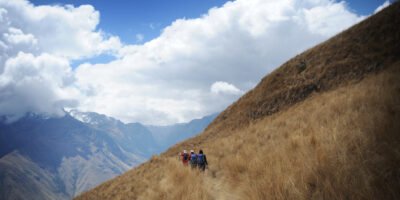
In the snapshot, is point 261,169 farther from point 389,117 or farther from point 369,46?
point 369,46

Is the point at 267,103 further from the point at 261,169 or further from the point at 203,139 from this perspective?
the point at 261,169

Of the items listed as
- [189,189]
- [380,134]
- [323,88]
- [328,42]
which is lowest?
[189,189]

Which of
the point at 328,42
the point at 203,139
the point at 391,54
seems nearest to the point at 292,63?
the point at 328,42

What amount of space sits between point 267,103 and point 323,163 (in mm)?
30735

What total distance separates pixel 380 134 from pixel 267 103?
30571 millimetres

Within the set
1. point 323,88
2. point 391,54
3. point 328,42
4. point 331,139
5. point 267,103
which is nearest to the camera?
point 331,139

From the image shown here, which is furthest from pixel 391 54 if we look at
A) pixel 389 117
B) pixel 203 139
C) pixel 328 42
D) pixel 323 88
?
pixel 389 117

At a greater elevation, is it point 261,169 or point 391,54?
point 391,54

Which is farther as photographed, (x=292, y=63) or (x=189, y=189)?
(x=292, y=63)

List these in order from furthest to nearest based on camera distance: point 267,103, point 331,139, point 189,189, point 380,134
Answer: point 267,103 < point 189,189 < point 331,139 < point 380,134

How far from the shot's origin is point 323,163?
3.50 metres

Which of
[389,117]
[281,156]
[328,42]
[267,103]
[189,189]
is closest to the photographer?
[389,117]

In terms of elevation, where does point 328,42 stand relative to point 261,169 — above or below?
above

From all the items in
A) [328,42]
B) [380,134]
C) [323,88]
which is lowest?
[380,134]
